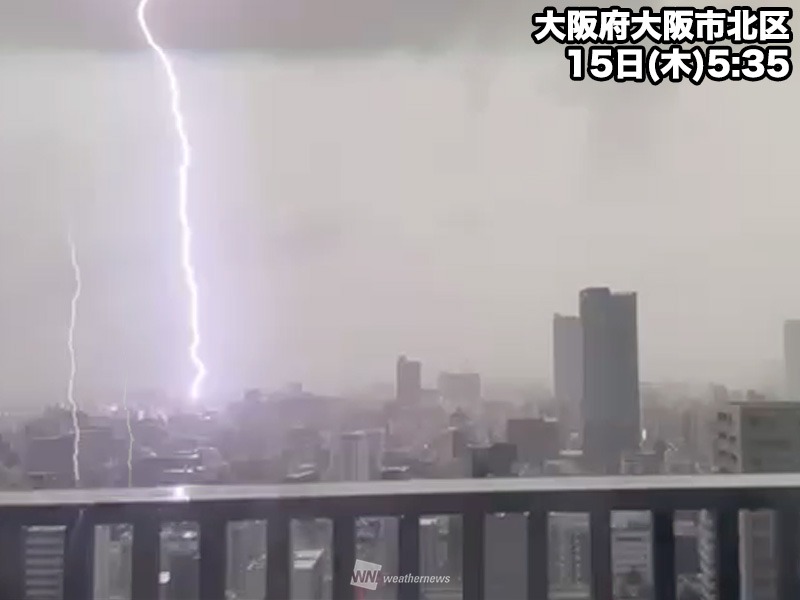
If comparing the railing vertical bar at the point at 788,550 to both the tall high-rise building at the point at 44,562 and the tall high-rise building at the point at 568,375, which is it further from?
the tall high-rise building at the point at 44,562

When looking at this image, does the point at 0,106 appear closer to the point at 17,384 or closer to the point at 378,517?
the point at 17,384

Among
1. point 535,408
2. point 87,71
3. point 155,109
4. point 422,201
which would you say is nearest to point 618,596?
point 535,408

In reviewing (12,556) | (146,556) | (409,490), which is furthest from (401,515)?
(12,556)

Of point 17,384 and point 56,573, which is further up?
point 17,384

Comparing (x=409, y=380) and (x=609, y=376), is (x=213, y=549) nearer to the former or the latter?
(x=409, y=380)

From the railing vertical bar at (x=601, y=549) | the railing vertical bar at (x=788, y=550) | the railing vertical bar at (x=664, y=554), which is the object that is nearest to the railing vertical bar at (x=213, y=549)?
the railing vertical bar at (x=601, y=549)
